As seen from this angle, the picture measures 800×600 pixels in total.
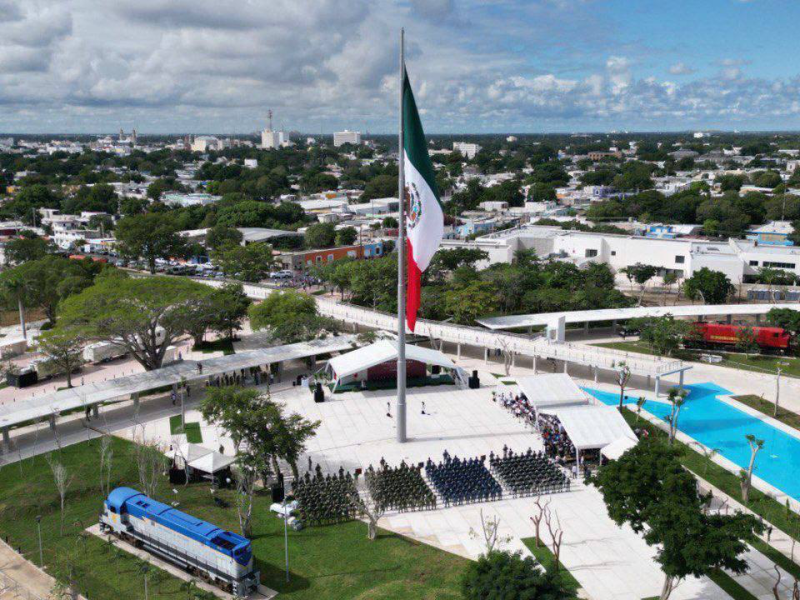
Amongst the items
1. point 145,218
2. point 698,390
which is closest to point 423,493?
point 698,390

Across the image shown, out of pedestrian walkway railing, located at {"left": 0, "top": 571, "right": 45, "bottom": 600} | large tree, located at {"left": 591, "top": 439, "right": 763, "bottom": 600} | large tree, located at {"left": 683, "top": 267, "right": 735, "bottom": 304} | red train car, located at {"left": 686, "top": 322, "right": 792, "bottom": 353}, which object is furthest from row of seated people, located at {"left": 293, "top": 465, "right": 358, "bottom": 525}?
large tree, located at {"left": 683, "top": 267, "right": 735, "bottom": 304}

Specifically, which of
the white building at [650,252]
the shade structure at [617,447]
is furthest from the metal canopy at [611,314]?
the shade structure at [617,447]

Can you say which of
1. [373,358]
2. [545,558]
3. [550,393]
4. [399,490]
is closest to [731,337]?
[550,393]

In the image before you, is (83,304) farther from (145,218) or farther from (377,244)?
(377,244)

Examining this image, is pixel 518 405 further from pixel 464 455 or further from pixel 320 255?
pixel 320 255

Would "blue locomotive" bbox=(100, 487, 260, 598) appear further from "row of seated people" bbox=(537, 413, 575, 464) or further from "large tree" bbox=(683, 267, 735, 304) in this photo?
"large tree" bbox=(683, 267, 735, 304)

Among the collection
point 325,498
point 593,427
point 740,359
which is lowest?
point 740,359

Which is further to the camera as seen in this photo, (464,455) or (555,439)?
(555,439)
